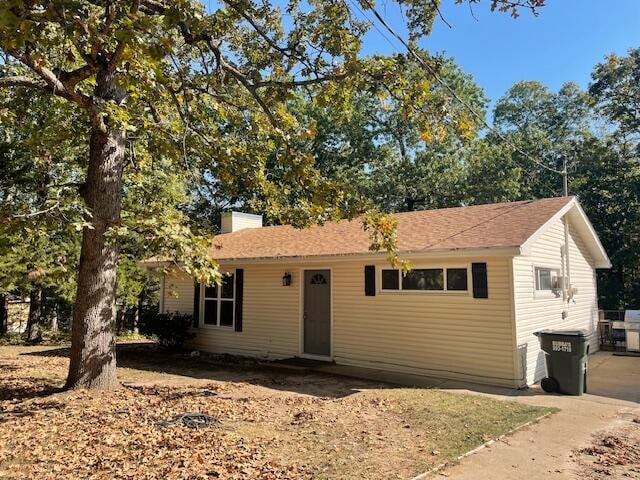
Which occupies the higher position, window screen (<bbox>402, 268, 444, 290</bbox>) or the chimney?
the chimney

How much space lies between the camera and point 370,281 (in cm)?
1006

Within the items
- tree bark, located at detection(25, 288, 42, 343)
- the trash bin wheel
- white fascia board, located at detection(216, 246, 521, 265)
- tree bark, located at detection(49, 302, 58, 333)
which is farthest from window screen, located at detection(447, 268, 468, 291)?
tree bark, located at detection(49, 302, 58, 333)

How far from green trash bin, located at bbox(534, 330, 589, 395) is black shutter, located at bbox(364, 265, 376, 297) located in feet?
11.0

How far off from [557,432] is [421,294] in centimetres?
395

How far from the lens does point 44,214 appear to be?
21.1 feet

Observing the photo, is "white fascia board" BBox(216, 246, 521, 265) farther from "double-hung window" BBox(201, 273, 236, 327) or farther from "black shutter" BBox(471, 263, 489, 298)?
"double-hung window" BBox(201, 273, 236, 327)

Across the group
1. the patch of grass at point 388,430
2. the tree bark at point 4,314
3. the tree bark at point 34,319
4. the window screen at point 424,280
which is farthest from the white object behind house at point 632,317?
the tree bark at point 4,314

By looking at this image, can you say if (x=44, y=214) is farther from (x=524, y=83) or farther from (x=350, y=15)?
(x=524, y=83)

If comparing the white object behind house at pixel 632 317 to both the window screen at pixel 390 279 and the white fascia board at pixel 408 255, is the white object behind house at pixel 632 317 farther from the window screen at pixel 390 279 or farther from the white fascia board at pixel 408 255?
the window screen at pixel 390 279

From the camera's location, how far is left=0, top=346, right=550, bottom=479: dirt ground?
4.37 meters

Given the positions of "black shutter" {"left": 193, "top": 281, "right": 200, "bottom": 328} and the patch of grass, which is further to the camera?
"black shutter" {"left": 193, "top": 281, "right": 200, "bottom": 328}

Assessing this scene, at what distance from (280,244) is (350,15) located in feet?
22.7

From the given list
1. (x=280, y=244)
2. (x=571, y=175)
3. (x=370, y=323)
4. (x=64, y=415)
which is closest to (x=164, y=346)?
(x=280, y=244)

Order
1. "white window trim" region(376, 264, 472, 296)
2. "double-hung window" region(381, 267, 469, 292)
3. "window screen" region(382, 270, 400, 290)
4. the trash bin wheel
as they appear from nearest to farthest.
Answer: the trash bin wheel → "white window trim" region(376, 264, 472, 296) → "double-hung window" region(381, 267, 469, 292) → "window screen" region(382, 270, 400, 290)
